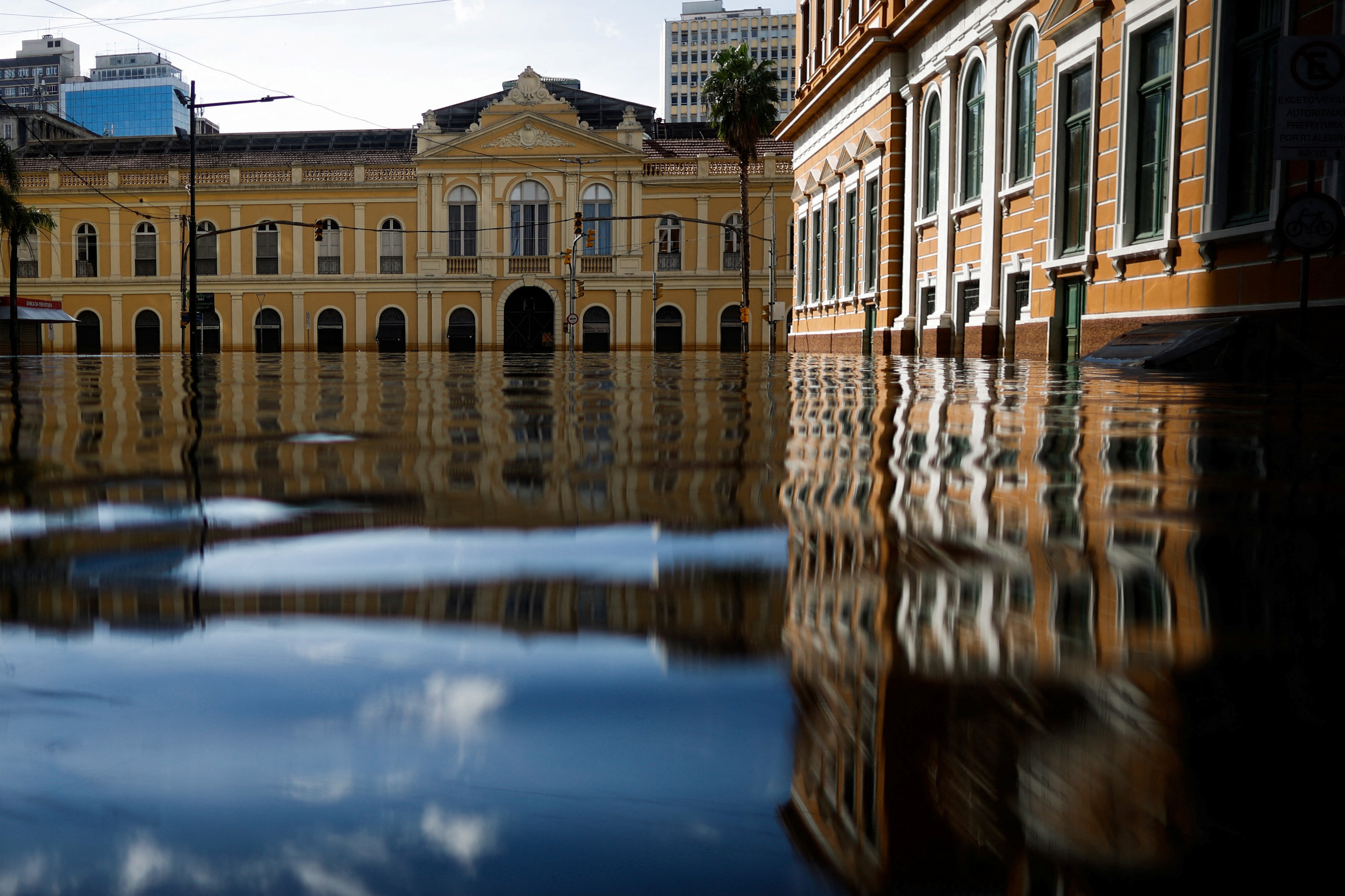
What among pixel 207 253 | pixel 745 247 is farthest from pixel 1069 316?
pixel 207 253

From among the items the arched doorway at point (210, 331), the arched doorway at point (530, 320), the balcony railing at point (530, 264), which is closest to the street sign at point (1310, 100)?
the arched doorway at point (530, 320)

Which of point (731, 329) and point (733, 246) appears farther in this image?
point (731, 329)

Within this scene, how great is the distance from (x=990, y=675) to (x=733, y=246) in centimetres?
5201

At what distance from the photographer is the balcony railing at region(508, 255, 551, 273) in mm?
53094

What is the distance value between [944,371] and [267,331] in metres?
48.4

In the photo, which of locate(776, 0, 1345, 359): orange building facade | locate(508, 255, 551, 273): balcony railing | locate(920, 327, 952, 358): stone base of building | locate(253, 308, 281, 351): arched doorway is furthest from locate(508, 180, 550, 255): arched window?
locate(920, 327, 952, 358): stone base of building

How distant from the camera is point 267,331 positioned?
54781 millimetres

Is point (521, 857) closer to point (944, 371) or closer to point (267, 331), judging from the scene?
point (944, 371)

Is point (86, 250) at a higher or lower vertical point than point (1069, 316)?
higher

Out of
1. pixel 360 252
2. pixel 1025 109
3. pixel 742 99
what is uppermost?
pixel 742 99

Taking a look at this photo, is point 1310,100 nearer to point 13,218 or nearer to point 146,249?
point 13,218

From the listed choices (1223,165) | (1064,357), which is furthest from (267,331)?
(1223,165)

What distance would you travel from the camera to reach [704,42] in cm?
15112

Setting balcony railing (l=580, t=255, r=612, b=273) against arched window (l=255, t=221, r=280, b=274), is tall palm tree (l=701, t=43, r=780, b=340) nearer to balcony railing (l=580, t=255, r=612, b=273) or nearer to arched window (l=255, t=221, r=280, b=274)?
balcony railing (l=580, t=255, r=612, b=273)
